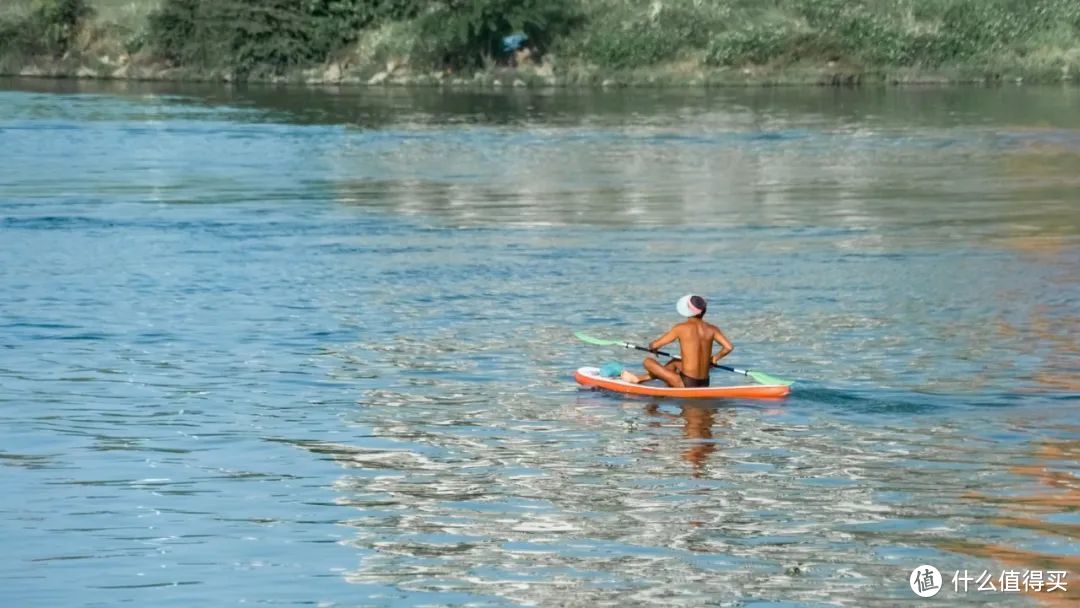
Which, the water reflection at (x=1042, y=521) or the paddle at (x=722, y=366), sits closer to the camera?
the water reflection at (x=1042, y=521)

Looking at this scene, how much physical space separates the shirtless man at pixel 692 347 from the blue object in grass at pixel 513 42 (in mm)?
59001

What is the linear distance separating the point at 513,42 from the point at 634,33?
16.4 ft

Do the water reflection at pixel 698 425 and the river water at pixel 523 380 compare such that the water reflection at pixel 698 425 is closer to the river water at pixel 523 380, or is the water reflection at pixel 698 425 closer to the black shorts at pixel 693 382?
the river water at pixel 523 380

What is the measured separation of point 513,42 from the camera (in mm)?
80375

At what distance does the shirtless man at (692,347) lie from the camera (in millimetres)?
21406

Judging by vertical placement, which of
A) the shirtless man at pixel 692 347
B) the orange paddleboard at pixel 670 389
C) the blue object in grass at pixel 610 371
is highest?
the shirtless man at pixel 692 347

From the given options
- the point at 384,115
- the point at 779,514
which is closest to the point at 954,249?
the point at 779,514

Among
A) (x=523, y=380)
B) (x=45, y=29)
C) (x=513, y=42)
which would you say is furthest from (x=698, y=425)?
(x=45, y=29)

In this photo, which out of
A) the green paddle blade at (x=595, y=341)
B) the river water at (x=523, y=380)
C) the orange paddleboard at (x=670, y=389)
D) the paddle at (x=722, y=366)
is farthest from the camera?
the green paddle blade at (x=595, y=341)

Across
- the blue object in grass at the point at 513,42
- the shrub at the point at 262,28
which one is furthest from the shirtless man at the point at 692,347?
the shrub at the point at 262,28

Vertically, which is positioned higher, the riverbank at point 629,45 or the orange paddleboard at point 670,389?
the riverbank at point 629,45

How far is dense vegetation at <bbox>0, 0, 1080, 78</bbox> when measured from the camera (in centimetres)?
7775

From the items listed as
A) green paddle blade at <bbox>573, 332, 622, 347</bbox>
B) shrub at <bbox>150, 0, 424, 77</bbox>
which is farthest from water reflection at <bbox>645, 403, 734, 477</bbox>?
shrub at <bbox>150, 0, 424, 77</bbox>

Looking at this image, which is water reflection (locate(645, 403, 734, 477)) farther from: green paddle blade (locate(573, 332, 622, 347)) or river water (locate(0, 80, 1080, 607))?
green paddle blade (locate(573, 332, 622, 347))
